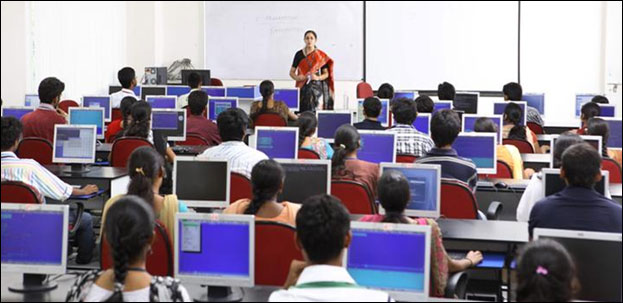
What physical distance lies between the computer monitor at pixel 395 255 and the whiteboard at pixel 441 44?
36.7 feet

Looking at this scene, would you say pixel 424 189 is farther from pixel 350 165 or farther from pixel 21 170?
pixel 21 170

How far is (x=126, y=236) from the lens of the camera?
113 inches

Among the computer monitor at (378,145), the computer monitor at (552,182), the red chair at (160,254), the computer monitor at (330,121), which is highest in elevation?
the computer monitor at (330,121)

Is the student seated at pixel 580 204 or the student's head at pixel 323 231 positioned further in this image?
the student seated at pixel 580 204

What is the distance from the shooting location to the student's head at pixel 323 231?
2.72 m

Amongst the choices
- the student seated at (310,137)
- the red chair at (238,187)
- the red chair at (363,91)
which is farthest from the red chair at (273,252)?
the red chair at (363,91)

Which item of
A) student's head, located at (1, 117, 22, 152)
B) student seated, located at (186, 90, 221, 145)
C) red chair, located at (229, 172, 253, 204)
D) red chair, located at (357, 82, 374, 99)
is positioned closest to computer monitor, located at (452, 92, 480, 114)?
red chair, located at (357, 82, 374, 99)

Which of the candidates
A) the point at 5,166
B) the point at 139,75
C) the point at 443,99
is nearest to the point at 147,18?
the point at 139,75

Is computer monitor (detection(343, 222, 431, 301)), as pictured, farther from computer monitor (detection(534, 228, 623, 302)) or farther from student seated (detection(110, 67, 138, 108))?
student seated (detection(110, 67, 138, 108))

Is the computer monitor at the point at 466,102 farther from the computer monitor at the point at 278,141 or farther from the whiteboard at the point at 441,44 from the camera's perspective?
the computer monitor at the point at 278,141

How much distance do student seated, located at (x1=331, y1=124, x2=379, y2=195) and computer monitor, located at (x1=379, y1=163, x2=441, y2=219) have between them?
50 centimetres

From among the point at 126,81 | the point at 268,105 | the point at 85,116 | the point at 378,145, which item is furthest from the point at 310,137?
the point at 126,81

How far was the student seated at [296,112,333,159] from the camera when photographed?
667cm

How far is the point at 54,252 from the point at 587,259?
6.52ft
